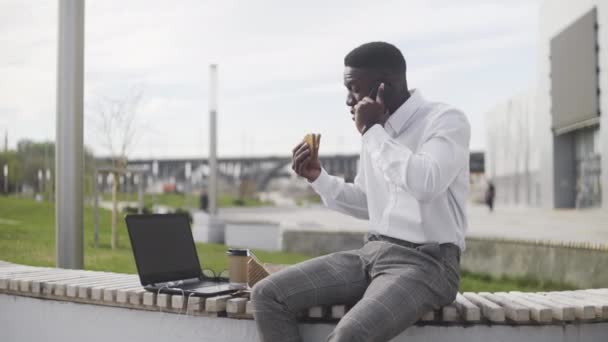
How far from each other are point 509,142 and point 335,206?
203 feet

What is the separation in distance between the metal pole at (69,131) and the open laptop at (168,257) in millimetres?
1308

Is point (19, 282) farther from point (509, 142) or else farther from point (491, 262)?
point (509, 142)

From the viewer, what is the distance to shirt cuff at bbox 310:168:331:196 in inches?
131

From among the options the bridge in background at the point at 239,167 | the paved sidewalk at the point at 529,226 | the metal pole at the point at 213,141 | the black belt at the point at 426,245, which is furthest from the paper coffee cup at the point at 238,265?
the bridge in background at the point at 239,167

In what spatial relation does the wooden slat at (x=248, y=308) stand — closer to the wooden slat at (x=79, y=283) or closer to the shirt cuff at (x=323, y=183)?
the shirt cuff at (x=323, y=183)

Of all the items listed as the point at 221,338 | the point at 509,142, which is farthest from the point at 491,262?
the point at 509,142

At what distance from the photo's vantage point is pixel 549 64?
41781 millimetres

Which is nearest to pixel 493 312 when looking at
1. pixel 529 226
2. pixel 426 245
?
pixel 426 245

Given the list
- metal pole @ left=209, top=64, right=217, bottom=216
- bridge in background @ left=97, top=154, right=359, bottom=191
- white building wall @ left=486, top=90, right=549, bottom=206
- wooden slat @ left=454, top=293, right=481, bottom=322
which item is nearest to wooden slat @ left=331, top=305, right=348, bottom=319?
wooden slat @ left=454, top=293, right=481, bottom=322

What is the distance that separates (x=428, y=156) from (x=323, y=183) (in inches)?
29.1

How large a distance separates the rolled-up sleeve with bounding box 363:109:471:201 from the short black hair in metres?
0.31

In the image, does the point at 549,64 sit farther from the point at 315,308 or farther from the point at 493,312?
the point at 315,308

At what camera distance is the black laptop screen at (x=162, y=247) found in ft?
11.4

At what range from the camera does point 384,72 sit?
2.99m
